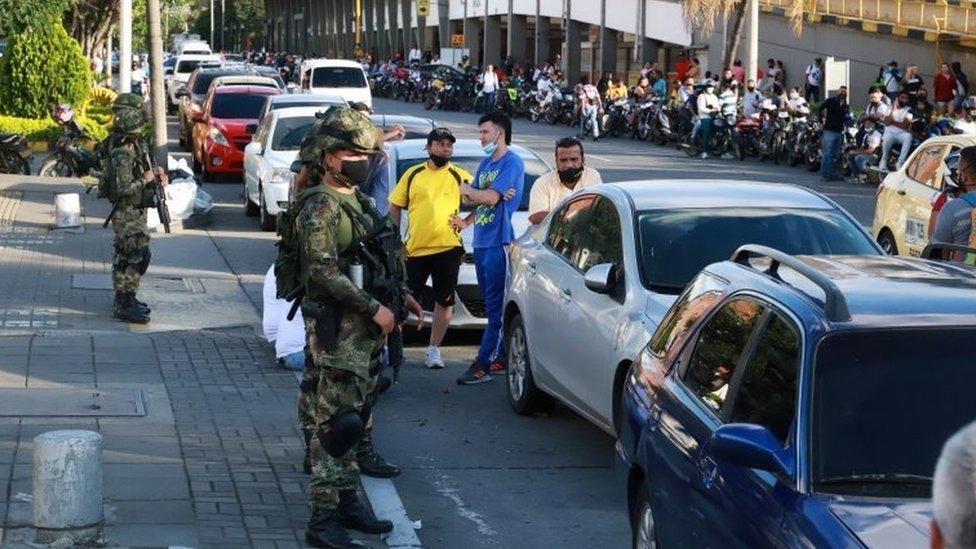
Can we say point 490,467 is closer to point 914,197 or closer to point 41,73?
point 914,197

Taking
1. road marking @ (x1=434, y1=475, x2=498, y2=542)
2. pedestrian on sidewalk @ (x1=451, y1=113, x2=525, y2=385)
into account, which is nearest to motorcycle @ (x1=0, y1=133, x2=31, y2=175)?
pedestrian on sidewalk @ (x1=451, y1=113, x2=525, y2=385)

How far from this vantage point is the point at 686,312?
21.2 feet

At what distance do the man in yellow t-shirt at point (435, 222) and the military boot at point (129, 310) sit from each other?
112 inches

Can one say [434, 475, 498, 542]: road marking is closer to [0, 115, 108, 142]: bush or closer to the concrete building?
[0, 115, 108, 142]: bush

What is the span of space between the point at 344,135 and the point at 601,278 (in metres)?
2.05

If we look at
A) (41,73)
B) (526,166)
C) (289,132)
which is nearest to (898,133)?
(289,132)

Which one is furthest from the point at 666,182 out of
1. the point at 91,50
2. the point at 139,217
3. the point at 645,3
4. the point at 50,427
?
the point at 645,3

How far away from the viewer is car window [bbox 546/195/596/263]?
10039mm

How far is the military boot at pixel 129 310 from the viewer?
535 inches

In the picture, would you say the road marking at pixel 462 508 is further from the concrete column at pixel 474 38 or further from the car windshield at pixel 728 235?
the concrete column at pixel 474 38

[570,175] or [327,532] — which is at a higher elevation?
[570,175]

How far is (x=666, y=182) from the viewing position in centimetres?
1008

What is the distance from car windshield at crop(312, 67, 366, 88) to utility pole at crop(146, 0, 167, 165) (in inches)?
742

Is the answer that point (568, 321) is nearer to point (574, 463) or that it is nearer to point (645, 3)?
point (574, 463)
